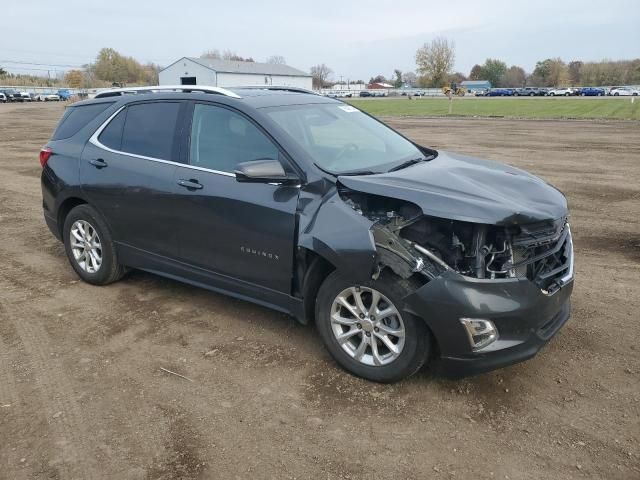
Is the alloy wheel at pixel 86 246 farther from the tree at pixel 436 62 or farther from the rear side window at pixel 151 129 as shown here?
the tree at pixel 436 62

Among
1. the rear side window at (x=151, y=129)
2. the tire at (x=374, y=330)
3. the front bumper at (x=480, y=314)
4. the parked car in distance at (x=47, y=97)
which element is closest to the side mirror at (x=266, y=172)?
the tire at (x=374, y=330)

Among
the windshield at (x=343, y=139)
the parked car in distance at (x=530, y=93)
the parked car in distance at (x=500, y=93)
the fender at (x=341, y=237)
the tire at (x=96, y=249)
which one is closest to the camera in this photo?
the fender at (x=341, y=237)

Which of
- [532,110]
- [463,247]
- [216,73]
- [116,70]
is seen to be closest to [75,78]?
[116,70]

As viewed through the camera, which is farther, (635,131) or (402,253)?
(635,131)

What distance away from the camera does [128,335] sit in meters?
4.41

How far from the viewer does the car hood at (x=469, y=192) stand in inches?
128

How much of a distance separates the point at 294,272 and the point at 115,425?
1.50m

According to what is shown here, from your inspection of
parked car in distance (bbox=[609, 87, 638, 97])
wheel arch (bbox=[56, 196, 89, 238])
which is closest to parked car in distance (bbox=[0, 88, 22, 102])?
wheel arch (bbox=[56, 196, 89, 238])

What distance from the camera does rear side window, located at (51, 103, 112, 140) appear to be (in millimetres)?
5375

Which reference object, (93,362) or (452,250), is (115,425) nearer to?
(93,362)

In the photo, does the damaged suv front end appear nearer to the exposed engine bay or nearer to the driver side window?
the exposed engine bay

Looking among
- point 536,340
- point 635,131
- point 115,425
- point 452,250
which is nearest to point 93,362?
point 115,425

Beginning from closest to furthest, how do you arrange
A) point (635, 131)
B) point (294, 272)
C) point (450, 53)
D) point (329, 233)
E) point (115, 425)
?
point (115, 425)
point (329, 233)
point (294, 272)
point (635, 131)
point (450, 53)

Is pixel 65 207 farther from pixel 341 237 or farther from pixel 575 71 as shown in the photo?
pixel 575 71
